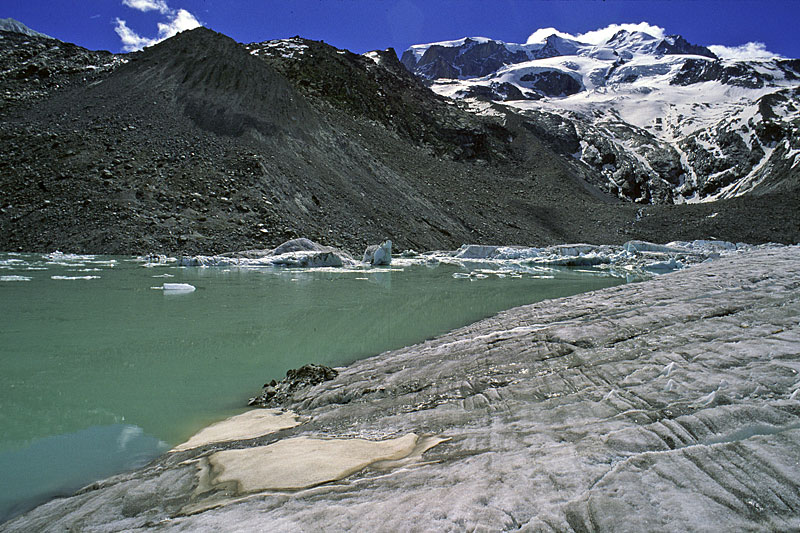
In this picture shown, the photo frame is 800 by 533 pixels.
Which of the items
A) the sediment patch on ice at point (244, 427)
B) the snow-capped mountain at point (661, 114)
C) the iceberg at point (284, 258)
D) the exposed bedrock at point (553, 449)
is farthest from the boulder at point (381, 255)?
the snow-capped mountain at point (661, 114)

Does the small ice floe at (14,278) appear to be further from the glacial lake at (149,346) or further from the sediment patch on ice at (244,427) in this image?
the sediment patch on ice at (244,427)

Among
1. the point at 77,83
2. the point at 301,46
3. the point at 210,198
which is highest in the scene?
the point at 301,46

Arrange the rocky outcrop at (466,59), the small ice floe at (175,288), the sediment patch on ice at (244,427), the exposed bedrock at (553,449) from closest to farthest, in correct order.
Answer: the exposed bedrock at (553,449) < the sediment patch on ice at (244,427) < the small ice floe at (175,288) < the rocky outcrop at (466,59)

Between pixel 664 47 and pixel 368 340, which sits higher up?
pixel 664 47

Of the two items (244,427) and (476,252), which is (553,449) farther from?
(476,252)

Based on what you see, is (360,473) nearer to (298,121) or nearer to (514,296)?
(514,296)

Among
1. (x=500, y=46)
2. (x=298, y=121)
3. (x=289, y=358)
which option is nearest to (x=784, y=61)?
(x=500, y=46)

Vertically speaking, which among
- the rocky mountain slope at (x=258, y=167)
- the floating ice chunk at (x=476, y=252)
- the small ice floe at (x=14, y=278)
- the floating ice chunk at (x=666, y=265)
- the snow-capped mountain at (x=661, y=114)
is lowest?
the small ice floe at (x=14, y=278)

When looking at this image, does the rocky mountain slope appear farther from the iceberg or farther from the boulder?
the boulder
